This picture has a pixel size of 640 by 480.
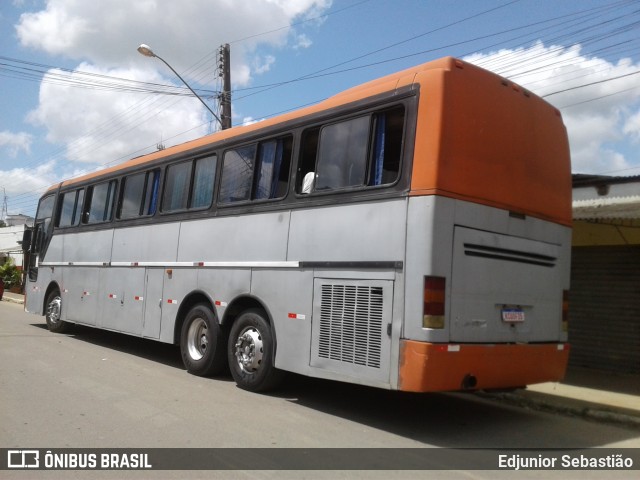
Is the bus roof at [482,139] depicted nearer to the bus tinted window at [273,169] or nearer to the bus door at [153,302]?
the bus tinted window at [273,169]

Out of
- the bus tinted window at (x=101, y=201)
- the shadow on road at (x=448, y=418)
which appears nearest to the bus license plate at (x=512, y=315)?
the shadow on road at (x=448, y=418)

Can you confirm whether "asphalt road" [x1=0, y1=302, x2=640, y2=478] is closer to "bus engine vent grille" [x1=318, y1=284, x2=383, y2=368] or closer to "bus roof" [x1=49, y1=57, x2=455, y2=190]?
"bus engine vent grille" [x1=318, y1=284, x2=383, y2=368]

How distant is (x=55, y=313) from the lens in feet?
46.8

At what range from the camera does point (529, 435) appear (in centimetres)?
667

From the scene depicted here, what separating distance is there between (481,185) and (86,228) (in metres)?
9.43

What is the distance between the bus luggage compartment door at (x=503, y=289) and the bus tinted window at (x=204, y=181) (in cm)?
444

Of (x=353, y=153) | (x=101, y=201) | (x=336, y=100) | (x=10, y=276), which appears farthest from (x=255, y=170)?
(x=10, y=276)

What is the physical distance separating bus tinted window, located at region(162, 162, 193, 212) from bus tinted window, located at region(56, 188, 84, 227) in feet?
13.1

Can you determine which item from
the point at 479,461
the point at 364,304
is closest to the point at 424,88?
the point at 364,304

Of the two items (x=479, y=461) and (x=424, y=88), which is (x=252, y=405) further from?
(x=424, y=88)

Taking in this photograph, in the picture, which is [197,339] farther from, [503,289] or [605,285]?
[605,285]

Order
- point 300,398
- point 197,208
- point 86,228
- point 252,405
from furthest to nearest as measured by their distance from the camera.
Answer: point 86,228 → point 197,208 → point 300,398 → point 252,405

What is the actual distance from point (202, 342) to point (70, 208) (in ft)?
21.4

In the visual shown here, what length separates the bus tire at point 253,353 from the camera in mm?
7793
